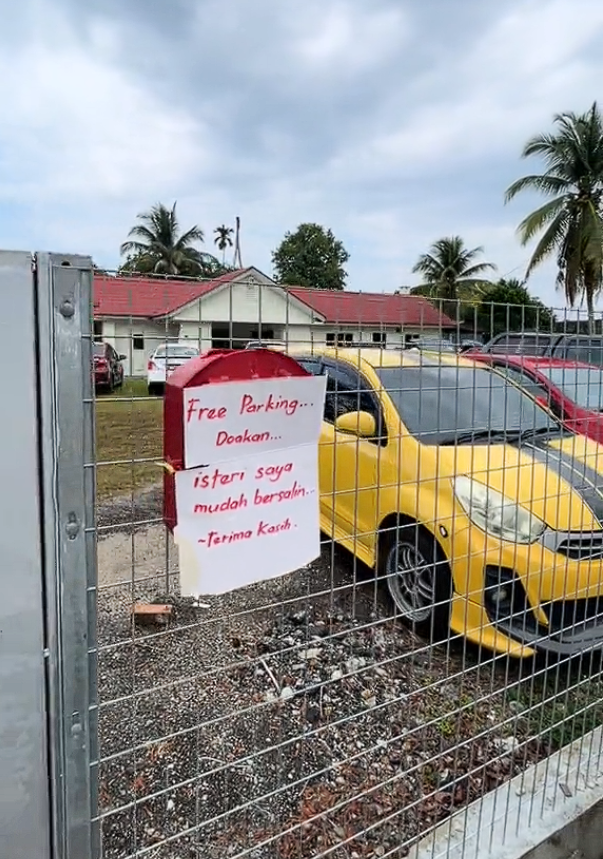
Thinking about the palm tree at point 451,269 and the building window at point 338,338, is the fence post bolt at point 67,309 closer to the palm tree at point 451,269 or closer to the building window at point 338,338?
the building window at point 338,338

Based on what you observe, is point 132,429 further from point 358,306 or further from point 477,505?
point 477,505

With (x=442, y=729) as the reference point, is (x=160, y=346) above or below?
above

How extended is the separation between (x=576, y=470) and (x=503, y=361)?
817 mm

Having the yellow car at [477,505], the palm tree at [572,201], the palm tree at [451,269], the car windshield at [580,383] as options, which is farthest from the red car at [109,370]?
the palm tree at [451,269]

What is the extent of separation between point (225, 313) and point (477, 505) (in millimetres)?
1428

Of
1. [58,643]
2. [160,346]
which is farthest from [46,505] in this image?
[160,346]

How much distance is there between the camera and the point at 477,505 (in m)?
2.26

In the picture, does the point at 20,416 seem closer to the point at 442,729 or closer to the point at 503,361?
the point at 503,361

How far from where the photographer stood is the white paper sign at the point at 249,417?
112 cm

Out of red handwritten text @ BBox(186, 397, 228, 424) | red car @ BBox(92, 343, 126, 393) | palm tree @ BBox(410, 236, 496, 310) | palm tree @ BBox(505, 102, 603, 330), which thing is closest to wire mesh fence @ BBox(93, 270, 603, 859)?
red car @ BBox(92, 343, 126, 393)

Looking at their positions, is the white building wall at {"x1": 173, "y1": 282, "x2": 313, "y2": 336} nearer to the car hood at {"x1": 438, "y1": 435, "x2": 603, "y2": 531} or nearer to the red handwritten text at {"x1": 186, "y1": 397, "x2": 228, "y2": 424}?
the red handwritten text at {"x1": 186, "y1": 397, "x2": 228, "y2": 424}

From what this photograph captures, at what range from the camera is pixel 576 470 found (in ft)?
9.07

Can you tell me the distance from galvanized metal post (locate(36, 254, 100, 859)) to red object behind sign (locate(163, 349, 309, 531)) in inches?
6.2

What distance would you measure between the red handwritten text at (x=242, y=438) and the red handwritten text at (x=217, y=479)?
6cm
